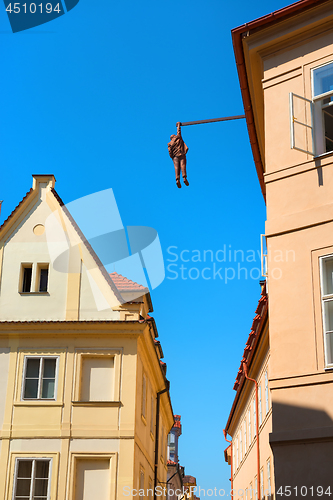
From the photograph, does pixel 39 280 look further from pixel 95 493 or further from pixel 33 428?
pixel 95 493

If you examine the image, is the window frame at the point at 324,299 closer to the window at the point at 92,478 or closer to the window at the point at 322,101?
the window at the point at 322,101

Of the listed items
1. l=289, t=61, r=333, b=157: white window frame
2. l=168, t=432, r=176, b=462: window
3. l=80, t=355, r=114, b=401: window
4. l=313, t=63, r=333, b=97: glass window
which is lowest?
l=80, t=355, r=114, b=401: window

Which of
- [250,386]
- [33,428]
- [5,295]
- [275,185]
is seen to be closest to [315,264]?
[275,185]

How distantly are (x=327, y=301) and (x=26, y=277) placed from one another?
14146 millimetres

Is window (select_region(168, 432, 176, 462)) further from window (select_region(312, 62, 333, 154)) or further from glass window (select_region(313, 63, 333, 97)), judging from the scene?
glass window (select_region(313, 63, 333, 97))

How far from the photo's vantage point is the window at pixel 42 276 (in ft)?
71.6

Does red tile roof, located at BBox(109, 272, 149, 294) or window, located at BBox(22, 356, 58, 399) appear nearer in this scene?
window, located at BBox(22, 356, 58, 399)

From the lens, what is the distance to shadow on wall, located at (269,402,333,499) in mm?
9453

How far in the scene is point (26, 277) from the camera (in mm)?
22172

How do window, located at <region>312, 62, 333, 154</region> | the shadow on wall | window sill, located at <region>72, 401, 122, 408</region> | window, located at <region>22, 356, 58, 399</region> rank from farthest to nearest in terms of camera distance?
window, located at <region>22, 356, 58, 399</region>, window sill, located at <region>72, 401, 122, 408</region>, window, located at <region>312, 62, 333, 154</region>, the shadow on wall

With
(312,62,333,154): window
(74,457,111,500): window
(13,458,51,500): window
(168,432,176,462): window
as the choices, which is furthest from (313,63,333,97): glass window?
(168,432,176,462): window

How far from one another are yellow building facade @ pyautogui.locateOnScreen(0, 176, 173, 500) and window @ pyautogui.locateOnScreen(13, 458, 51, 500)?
0.10 ft

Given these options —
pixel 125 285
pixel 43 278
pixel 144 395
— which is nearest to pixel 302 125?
pixel 125 285

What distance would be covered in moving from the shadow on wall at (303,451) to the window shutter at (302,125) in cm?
471
